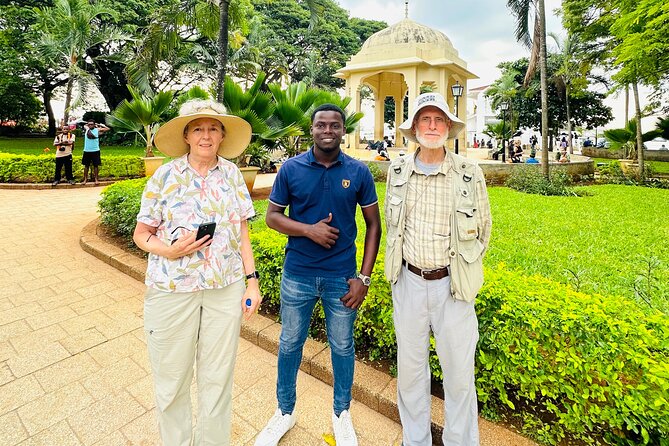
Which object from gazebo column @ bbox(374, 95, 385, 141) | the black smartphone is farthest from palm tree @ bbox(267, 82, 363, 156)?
gazebo column @ bbox(374, 95, 385, 141)

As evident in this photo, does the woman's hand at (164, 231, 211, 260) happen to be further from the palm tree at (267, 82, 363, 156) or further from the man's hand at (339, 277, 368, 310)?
the palm tree at (267, 82, 363, 156)

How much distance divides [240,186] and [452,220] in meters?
1.14

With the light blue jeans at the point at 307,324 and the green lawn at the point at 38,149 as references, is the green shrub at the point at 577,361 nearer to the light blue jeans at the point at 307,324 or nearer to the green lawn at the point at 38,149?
the light blue jeans at the point at 307,324

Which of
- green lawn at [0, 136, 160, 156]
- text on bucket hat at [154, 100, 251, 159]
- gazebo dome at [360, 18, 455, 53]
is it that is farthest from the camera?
green lawn at [0, 136, 160, 156]

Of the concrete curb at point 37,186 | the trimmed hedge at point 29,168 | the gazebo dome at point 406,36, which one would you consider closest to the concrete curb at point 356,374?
the concrete curb at point 37,186

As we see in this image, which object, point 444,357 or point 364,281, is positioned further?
point 364,281

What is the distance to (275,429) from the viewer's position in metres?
2.19

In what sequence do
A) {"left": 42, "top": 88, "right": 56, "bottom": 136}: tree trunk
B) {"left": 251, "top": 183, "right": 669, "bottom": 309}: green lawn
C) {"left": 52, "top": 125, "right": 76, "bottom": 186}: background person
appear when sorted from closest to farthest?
{"left": 251, "top": 183, "right": 669, "bottom": 309}: green lawn → {"left": 52, "top": 125, "right": 76, "bottom": 186}: background person → {"left": 42, "top": 88, "right": 56, "bottom": 136}: tree trunk

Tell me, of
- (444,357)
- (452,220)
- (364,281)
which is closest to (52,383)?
(364,281)

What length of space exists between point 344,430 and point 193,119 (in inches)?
74.7

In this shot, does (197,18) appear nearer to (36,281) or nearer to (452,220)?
(36,281)

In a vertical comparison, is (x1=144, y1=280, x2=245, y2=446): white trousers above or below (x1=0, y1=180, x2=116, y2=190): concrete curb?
below

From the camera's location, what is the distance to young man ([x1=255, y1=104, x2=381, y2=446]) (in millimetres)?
2078

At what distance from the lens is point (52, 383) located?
268 centimetres
